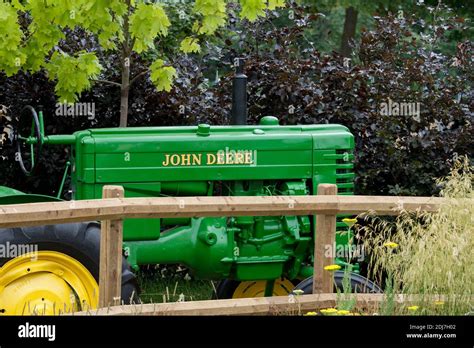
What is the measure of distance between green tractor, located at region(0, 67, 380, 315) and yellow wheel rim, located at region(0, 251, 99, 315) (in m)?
0.65

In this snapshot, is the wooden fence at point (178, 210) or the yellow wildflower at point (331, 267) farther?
the yellow wildflower at point (331, 267)

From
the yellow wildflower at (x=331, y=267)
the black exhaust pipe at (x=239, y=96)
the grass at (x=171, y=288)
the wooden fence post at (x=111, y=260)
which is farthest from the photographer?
the grass at (x=171, y=288)

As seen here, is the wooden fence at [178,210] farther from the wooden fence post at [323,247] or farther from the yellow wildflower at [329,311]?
the yellow wildflower at [329,311]

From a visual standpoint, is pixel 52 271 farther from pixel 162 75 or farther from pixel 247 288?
pixel 162 75

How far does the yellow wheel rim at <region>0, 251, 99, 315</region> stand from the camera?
6.53m

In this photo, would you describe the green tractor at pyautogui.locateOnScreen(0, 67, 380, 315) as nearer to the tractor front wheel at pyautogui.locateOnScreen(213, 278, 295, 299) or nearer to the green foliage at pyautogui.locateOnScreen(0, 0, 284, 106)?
the tractor front wheel at pyautogui.locateOnScreen(213, 278, 295, 299)

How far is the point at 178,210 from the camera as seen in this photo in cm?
628

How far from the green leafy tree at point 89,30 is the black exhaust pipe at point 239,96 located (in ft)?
2.05

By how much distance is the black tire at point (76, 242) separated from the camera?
6561 millimetres

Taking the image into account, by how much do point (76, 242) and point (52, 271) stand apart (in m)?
0.24

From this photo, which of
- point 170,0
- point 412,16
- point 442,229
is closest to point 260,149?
point 442,229

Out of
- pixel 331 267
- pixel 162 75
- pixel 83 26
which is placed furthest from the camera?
pixel 162 75

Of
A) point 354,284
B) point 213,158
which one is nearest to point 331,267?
point 354,284

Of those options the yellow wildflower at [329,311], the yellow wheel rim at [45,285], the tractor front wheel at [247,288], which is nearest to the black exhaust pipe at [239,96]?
the tractor front wheel at [247,288]
